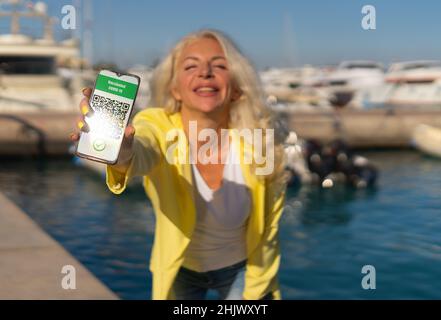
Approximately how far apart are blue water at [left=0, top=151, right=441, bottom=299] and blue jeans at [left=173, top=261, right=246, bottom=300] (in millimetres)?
1259

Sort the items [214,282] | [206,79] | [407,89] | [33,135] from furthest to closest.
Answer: [407,89] → [33,135] → [214,282] → [206,79]

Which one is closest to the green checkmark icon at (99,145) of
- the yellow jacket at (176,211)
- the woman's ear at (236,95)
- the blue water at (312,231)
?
the yellow jacket at (176,211)

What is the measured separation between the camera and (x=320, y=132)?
18.5 metres

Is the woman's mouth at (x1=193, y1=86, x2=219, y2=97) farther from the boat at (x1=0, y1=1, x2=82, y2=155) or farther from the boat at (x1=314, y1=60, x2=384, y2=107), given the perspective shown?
the boat at (x1=314, y1=60, x2=384, y2=107)

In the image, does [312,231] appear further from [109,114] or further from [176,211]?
[109,114]

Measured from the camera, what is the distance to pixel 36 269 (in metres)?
4.75

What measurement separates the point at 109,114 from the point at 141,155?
297 millimetres

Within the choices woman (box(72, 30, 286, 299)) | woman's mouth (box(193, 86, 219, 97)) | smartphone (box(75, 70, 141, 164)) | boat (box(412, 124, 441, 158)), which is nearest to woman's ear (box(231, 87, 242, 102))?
woman (box(72, 30, 286, 299))

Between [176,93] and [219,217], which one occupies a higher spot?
[176,93]

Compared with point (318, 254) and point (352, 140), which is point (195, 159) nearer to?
point (318, 254)

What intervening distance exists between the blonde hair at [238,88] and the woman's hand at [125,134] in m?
0.44

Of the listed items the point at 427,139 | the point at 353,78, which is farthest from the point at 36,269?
the point at 353,78

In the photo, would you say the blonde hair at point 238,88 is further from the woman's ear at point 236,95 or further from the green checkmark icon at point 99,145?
the green checkmark icon at point 99,145
